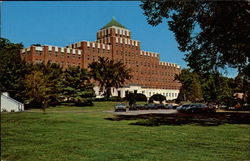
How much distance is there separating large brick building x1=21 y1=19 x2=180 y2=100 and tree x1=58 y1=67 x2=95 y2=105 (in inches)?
714

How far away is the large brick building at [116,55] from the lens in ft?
227

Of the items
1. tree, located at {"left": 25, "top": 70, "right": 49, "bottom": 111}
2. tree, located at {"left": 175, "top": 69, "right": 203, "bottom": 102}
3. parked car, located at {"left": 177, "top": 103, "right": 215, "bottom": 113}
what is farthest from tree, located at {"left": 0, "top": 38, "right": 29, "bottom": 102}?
tree, located at {"left": 175, "top": 69, "right": 203, "bottom": 102}

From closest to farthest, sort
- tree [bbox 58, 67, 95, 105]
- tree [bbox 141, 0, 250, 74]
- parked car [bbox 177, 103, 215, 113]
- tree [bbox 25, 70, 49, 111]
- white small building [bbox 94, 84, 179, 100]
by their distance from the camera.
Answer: tree [bbox 141, 0, 250, 74] → parked car [bbox 177, 103, 215, 113] → tree [bbox 25, 70, 49, 111] → tree [bbox 58, 67, 95, 105] → white small building [bbox 94, 84, 179, 100]

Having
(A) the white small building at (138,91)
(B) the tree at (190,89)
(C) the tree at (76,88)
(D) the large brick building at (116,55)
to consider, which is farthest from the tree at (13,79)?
(B) the tree at (190,89)

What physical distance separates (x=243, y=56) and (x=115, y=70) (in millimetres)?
42187

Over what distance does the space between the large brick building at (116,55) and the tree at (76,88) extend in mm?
18137

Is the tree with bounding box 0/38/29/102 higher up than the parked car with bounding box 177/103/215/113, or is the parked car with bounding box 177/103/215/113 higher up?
the tree with bounding box 0/38/29/102

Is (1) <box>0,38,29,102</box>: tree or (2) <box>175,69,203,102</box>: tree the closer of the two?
Answer: (1) <box>0,38,29,102</box>: tree

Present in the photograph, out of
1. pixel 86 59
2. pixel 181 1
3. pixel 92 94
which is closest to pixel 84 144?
pixel 181 1

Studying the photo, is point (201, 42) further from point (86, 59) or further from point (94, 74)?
point (86, 59)

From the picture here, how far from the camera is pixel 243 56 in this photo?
17359 mm

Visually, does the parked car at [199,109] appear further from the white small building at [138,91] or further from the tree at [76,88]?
the white small building at [138,91]

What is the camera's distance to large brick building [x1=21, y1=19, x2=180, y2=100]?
2726 inches

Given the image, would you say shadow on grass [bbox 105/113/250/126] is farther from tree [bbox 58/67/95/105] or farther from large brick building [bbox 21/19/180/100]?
large brick building [bbox 21/19/180/100]
